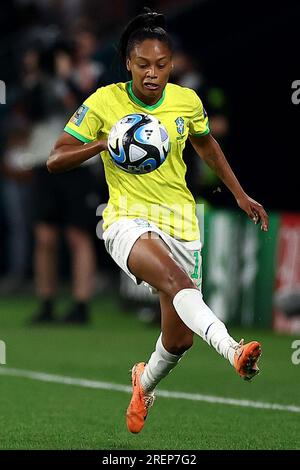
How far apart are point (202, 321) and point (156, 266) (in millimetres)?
396

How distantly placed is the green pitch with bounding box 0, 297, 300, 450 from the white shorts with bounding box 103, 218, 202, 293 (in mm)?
808

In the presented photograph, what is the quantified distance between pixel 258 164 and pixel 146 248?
766 centimetres

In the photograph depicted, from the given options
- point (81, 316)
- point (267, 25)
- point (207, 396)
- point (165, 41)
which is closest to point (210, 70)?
point (267, 25)

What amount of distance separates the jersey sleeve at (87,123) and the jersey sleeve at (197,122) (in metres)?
0.51

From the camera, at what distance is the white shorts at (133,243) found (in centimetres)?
650

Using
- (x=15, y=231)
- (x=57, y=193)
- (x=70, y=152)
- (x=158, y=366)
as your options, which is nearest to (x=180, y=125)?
(x=70, y=152)

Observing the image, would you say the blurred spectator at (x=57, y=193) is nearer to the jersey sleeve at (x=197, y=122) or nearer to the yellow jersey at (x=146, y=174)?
the jersey sleeve at (x=197, y=122)

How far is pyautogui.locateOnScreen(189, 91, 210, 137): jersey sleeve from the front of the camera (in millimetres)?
6852

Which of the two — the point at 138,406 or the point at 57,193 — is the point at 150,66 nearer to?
the point at 138,406

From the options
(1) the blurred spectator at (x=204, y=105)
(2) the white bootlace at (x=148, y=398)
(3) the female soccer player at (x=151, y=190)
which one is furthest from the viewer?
(1) the blurred spectator at (x=204, y=105)

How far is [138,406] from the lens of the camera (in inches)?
264

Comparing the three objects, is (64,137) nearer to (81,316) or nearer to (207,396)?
(207,396)

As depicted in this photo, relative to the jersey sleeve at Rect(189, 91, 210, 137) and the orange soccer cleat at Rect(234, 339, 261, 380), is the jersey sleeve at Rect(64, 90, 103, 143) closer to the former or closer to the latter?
the jersey sleeve at Rect(189, 91, 210, 137)

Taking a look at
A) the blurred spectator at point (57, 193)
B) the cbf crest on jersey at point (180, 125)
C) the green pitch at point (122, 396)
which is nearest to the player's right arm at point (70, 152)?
the cbf crest on jersey at point (180, 125)
